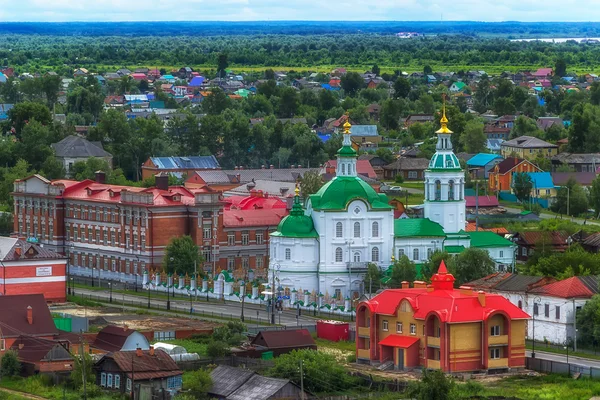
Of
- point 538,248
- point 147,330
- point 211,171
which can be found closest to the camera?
point 147,330

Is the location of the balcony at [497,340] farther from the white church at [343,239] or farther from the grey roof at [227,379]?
the white church at [343,239]

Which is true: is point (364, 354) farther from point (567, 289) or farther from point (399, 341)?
point (567, 289)

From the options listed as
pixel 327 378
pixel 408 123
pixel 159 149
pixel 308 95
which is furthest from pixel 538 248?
pixel 308 95

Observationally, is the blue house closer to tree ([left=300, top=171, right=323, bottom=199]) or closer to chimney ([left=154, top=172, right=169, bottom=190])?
tree ([left=300, top=171, right=323, bottom=199])

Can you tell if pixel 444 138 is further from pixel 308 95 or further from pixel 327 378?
pixel 308 95

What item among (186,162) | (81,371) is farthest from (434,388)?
(186,162)

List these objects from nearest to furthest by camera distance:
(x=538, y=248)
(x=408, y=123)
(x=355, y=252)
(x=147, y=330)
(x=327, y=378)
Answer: (x=327, y=378), (x=147, y=330), (x=355, y=252), (x=538, y=248), (x=408, y=123)

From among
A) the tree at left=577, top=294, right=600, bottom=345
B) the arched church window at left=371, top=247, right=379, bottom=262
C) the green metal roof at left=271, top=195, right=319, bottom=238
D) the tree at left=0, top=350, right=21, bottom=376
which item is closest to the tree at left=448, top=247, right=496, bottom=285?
the arched church window at left=371, top=247, right=379, bottom=262
